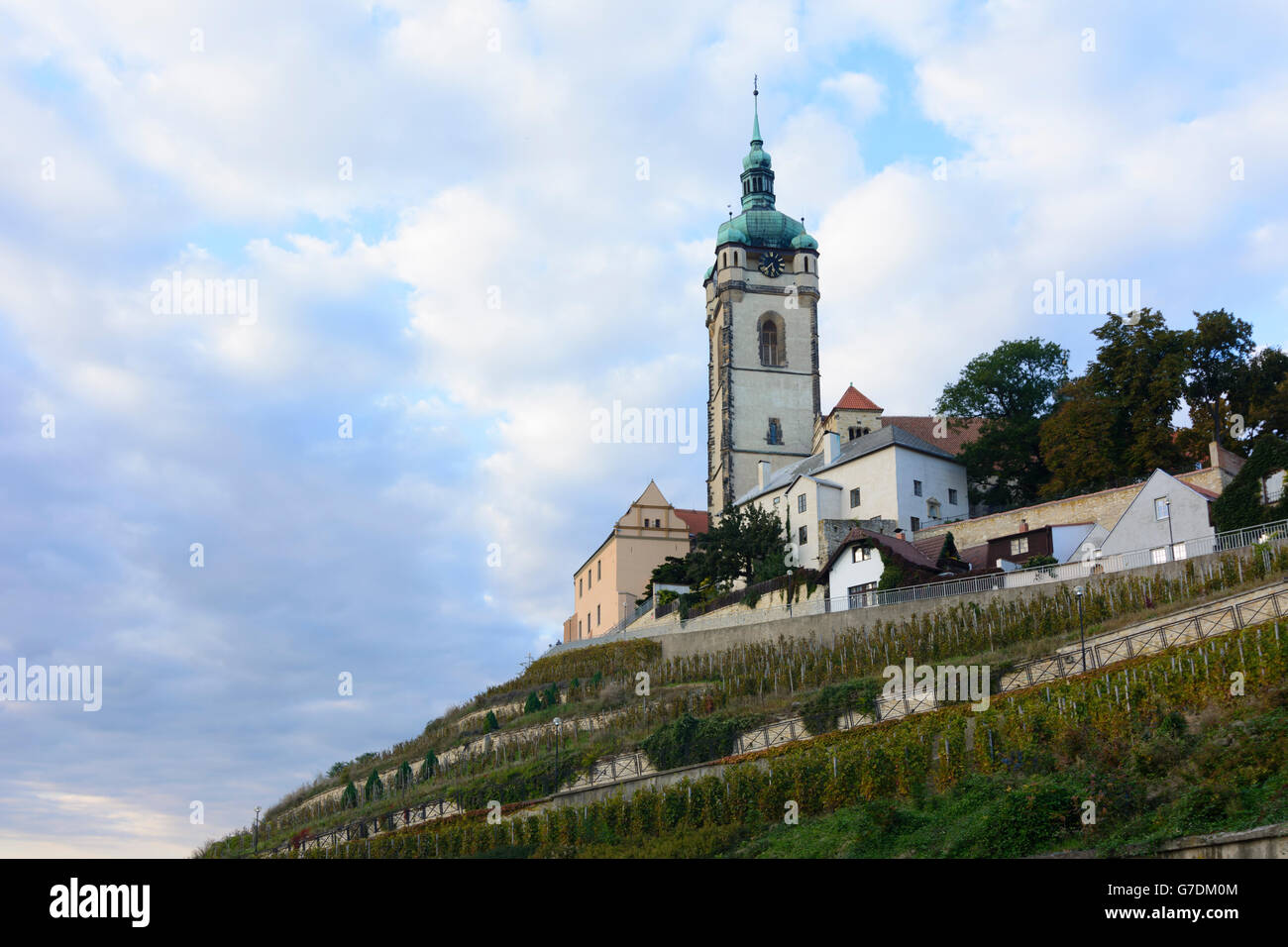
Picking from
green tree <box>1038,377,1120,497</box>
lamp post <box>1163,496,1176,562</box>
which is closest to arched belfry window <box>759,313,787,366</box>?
green tree <box>1038,377,1120,497</box>

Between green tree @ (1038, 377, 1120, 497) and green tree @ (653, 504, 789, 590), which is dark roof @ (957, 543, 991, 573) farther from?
green tree @ (653, 504, 789, 590)

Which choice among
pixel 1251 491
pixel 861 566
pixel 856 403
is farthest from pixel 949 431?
pixel 1251 491

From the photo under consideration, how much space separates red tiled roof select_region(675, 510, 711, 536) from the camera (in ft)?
264

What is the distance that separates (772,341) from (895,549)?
35.5 metres

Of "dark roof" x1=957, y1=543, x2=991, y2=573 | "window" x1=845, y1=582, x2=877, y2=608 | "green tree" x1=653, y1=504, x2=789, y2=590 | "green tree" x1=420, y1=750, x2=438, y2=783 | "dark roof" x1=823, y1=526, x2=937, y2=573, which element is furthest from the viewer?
"green tree" x1=653, y1=504, x2=789, y2=590

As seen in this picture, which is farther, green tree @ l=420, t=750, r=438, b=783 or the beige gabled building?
the beige gabled building

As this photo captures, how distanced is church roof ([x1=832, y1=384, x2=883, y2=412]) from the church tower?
6.58 m

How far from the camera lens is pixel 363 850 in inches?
1347

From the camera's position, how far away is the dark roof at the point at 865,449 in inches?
2207

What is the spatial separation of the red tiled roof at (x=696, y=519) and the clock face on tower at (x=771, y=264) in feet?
54.2

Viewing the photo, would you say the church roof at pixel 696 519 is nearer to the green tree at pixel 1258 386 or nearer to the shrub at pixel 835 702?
the green tree at pixel 1258 386
